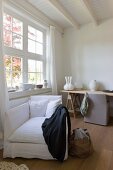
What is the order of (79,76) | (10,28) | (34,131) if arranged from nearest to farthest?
(34,131)
(10,28)
(79,76)

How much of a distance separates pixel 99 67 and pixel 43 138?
2.89 m

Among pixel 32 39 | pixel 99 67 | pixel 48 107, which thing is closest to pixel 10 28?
pixel 32 39

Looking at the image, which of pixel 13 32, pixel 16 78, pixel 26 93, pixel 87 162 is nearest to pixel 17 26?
pixel 13 32

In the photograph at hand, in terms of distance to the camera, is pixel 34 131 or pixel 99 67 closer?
pixel 34 131

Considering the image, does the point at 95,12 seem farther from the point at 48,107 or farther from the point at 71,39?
the point at 48,107

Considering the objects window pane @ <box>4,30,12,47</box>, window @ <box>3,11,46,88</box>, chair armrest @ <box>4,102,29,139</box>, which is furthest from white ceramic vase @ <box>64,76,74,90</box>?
window pane @ <box>4,30,12,47</box>

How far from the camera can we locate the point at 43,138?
2039 millimetres

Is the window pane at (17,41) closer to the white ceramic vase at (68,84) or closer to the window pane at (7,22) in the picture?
the window pane at (7,22)

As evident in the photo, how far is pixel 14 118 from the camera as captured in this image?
2225 millimetres

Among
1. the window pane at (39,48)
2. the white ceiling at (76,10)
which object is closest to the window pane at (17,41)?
the window pane at (39,48)

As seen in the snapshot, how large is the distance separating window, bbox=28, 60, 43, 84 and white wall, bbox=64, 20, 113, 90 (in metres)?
1.12

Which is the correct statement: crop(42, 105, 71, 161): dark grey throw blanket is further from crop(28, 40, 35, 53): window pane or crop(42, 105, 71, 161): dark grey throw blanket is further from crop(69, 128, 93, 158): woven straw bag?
crop(28, 40, 35, 53): window pane

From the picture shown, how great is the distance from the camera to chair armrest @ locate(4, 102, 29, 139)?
82.3 inches

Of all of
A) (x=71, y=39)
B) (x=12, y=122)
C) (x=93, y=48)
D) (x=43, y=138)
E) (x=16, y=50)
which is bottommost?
(x=43, y=138)
